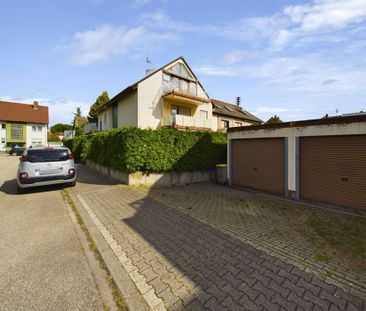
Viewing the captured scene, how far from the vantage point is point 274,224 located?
18.0ft

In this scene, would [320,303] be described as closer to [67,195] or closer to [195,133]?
[67,195]

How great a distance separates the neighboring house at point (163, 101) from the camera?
1535cm

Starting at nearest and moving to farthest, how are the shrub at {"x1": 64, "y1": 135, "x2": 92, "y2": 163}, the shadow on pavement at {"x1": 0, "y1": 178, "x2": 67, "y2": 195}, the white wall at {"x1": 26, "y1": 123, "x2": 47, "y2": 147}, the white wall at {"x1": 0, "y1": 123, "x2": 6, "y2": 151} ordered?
the shadow on pavement at {"x1": 0, "y1": 178, "x2": 67, "y2": 195}
the shrub at {"x1": 64, "y1": 135, "x2": 92, "y2": 163}
the white wall at {"x1": 0, "y1": 123, "x2": 6, "y2": 151}
the white wall at {"x1": 26, "y1": 123, "x2": 47, "y2": 147}

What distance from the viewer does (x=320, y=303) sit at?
266 centimetres

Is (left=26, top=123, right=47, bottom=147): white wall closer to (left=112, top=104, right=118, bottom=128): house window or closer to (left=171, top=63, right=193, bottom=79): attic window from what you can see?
(left=112, top=104, right=118, bottom=128): house window

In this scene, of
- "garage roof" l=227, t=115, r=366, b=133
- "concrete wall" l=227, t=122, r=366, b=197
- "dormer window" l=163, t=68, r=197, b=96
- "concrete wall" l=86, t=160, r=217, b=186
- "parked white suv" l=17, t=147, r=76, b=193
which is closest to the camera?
"garage roof" l=227, t=115, r=366, b=133

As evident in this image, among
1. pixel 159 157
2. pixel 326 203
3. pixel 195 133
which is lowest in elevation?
pixel 326 203

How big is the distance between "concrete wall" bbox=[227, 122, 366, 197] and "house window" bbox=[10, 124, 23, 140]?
167ft

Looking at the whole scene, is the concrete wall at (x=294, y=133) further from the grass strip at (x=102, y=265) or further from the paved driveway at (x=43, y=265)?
the paved driveway at (x=43, y=265)

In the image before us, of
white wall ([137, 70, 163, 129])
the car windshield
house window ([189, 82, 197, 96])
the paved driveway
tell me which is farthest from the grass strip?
house window ([189, 82, 197, 96])

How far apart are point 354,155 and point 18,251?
9.85m

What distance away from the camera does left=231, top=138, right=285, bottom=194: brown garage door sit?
9.24 m

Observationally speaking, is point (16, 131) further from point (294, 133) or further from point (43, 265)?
point (294, 133)

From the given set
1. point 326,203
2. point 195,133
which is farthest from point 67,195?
point 326,203
